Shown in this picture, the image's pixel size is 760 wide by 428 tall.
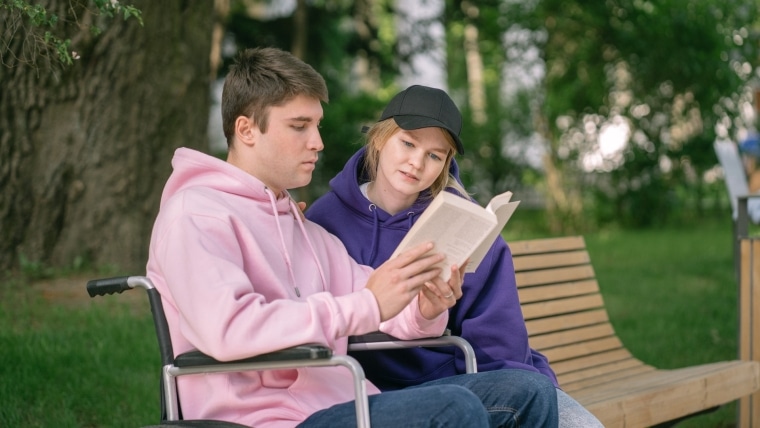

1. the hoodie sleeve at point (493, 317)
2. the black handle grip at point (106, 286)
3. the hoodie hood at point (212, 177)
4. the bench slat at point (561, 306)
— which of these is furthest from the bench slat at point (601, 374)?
the black handle grip at point (106, 286)

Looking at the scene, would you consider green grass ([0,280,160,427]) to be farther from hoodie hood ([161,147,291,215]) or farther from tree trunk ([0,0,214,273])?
hoodie hood ([161,147,291,215])

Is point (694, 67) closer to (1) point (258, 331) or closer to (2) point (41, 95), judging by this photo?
(2) point (41, 95)

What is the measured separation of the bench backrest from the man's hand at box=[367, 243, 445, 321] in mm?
1958

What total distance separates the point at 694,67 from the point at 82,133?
857 cm

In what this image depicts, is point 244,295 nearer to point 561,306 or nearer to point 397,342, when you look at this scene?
point 397,342

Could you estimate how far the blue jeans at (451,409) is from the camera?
8.71 ft

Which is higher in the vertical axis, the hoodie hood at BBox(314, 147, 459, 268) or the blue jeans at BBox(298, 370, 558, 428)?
the hoodie hood at BBox(314, 147, 459, 268)

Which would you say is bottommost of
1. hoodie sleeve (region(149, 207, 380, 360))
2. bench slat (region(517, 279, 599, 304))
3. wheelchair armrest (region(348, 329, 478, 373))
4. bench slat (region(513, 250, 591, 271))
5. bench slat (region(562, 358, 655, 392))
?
bench slat (region(562, 358, 655, 392))

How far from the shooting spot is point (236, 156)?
3.11 metres

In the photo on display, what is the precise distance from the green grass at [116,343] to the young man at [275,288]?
79.6 inches

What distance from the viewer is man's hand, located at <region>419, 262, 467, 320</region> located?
3062 millimetres

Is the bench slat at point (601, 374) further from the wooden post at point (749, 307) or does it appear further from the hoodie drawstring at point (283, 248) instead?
the hoodie drawstring at point (283, 248)

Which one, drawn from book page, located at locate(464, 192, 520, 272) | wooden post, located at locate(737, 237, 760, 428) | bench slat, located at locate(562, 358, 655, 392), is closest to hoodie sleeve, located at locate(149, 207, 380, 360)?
book page, located at locate(464, 192, 520, 272)

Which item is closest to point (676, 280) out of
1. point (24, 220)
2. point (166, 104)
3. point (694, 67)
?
point (694, 67)
